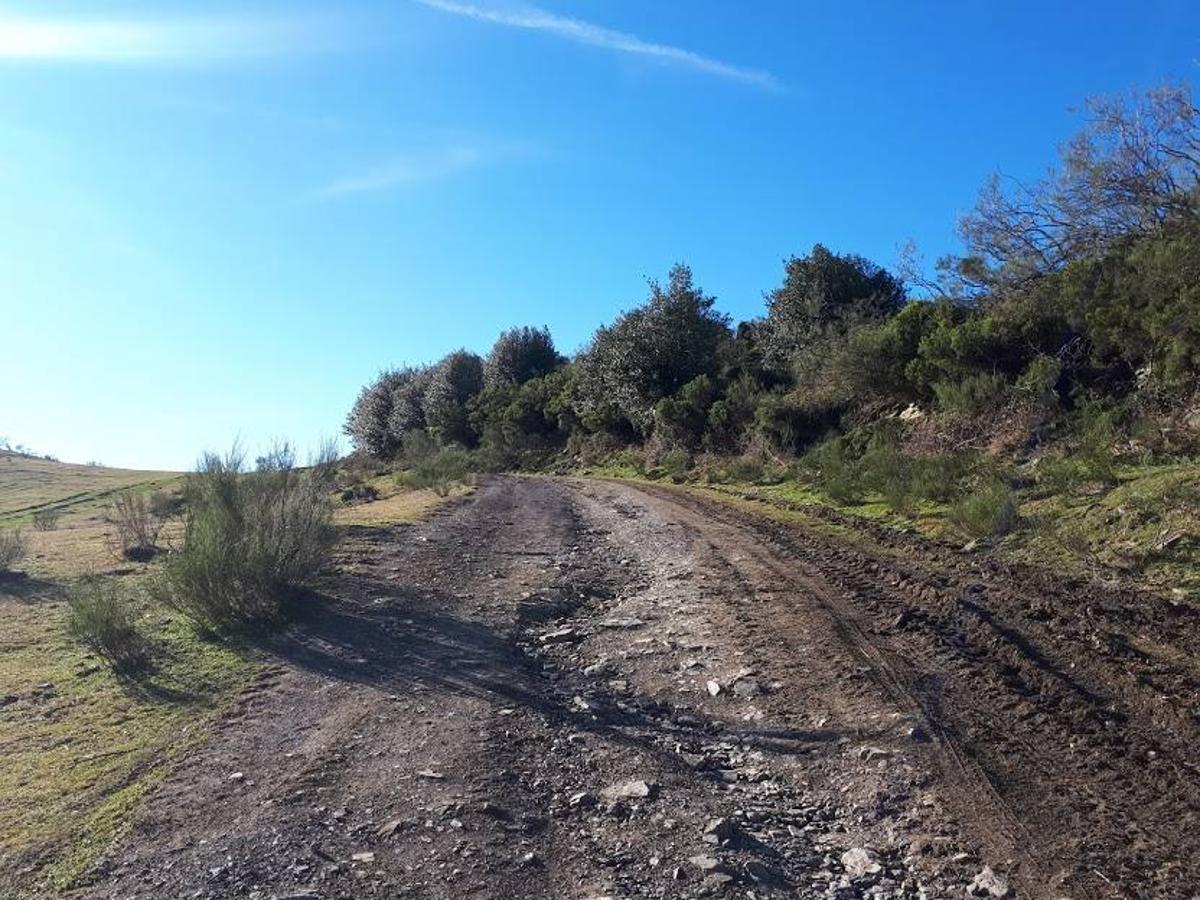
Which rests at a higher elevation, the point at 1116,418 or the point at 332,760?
the point at 1116,418

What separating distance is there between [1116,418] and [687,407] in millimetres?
21266

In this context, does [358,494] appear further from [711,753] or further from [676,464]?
[711,753]

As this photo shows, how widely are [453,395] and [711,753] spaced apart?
5755 cm

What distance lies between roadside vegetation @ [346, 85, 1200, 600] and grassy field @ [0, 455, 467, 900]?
8.33 m

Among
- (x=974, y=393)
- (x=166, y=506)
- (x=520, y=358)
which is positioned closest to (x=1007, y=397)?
(x=974, y=393)

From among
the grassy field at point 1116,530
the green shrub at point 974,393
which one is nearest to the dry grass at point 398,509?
the grassy field at point 1116,530

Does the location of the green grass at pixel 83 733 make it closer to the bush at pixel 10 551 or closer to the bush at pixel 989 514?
the bush at pixel 10 551

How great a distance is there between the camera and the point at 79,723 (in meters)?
6.80

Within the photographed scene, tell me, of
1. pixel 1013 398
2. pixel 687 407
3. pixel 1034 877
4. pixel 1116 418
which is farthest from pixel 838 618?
pixel 687 407

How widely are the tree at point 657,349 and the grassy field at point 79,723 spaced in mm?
29698

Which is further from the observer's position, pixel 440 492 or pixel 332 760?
pixel 440 492

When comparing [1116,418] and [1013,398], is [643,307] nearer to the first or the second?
[1013,398]

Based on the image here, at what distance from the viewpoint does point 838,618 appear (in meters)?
8.36

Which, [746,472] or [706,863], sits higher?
[746,472]
